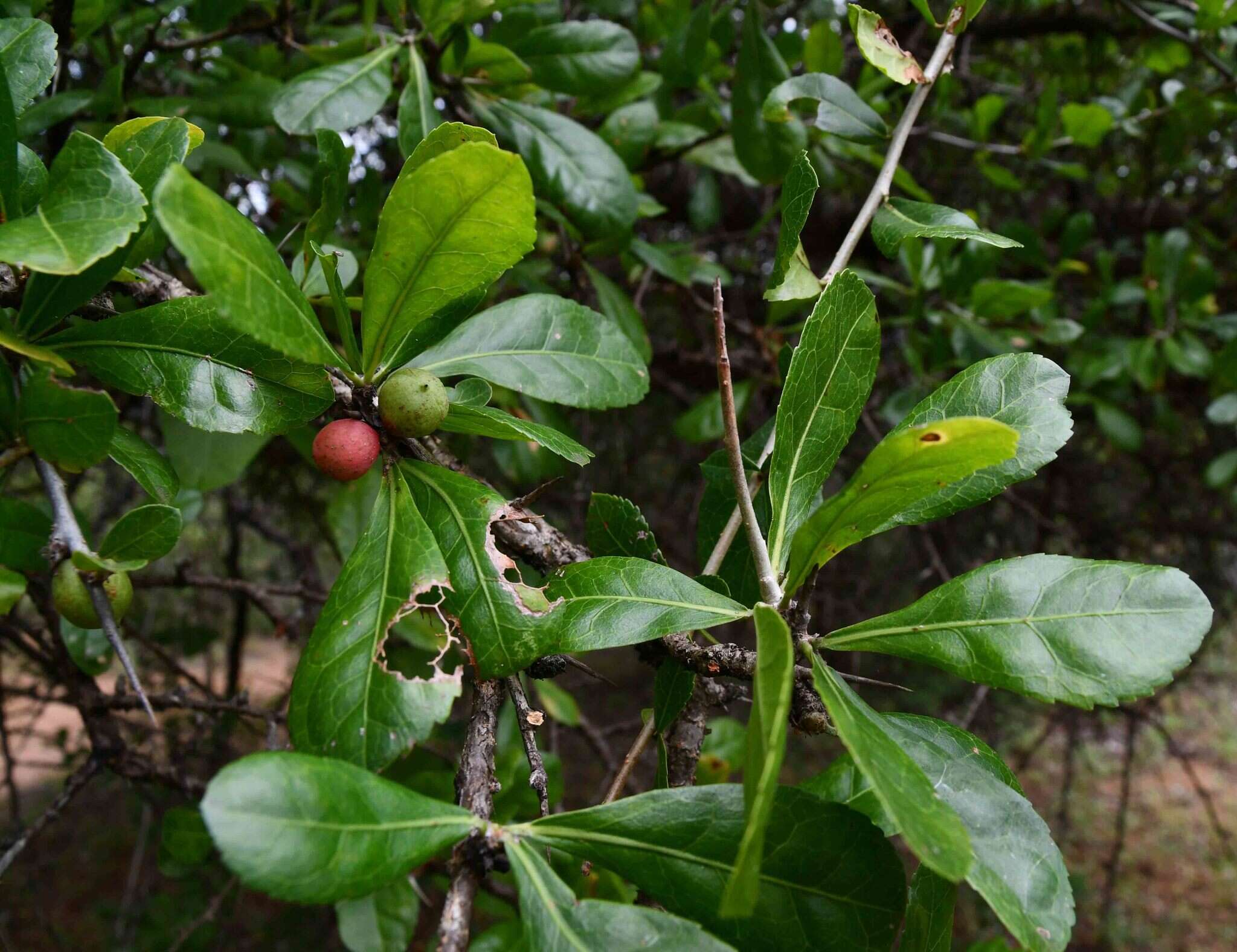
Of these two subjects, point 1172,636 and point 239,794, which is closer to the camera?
point 239,794

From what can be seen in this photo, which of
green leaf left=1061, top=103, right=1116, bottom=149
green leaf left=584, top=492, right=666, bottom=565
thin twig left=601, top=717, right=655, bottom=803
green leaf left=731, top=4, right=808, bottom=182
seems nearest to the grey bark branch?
thin twig left=601, top=717, right=655, bottom=803

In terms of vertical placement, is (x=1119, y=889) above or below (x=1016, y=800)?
below

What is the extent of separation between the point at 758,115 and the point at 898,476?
1221mm

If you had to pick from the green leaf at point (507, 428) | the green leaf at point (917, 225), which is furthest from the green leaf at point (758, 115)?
the green leaf at point (507, 428)

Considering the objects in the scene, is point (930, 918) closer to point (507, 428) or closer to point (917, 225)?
point (507, 428)

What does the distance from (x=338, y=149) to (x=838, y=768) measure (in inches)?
39.0

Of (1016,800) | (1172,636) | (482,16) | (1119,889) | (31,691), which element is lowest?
(1119,889)

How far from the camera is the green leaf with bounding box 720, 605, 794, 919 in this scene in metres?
0.57

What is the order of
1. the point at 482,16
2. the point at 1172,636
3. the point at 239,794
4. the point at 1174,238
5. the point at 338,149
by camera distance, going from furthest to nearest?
the point at 1174,238, the point at 482,16, the point at 338,149, the point at 1172,636, the point at 239,794

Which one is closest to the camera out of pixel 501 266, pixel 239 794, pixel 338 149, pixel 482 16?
pixel 239 794

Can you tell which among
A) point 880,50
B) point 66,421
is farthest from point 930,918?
point 880,50

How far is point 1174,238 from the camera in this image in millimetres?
2803

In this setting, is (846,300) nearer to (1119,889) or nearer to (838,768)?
(838,768)

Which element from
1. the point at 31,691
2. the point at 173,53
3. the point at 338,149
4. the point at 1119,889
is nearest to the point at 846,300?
the point at 338,149
